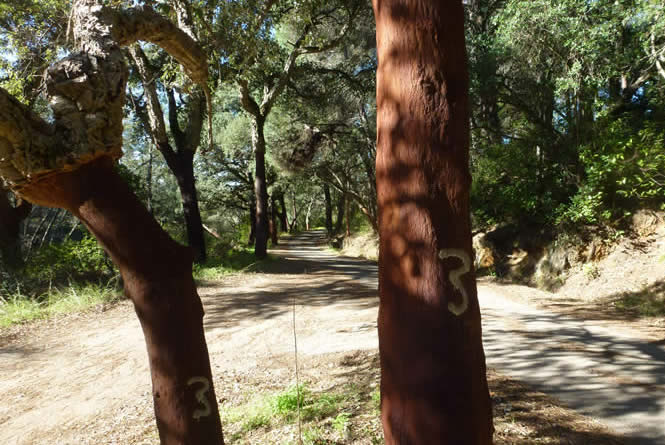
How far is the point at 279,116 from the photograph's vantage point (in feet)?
65.2

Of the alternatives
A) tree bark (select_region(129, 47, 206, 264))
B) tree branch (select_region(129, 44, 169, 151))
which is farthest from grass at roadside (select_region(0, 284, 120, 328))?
tree branch (select_region(129, 44, 169, 151))

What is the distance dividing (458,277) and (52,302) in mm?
10087

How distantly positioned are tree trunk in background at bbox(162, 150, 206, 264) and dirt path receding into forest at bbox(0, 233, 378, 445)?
5.15 meters

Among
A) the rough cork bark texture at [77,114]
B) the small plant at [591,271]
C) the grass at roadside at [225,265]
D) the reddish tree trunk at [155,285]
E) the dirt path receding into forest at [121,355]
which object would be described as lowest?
the dirt path receding into forest at [121,355]

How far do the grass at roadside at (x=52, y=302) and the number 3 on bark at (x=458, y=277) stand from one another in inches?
363

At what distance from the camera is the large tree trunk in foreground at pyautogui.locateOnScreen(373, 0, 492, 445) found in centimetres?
128

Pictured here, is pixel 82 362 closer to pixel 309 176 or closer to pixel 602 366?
pixel 602 366

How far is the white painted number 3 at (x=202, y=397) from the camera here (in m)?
1.98

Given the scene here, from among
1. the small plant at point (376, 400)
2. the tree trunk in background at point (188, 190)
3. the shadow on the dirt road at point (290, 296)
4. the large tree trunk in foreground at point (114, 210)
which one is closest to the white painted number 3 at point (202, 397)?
the large tree trunk in foreground at point (114, 210)

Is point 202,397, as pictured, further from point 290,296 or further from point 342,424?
point 290,296

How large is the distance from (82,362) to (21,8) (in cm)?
753

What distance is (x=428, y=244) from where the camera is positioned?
52.3 inches

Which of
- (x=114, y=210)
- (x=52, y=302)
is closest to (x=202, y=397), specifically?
(x=114, y=210)

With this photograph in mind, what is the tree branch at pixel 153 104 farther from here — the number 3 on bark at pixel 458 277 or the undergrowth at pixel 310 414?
the number 3 on bark at pixel 458 277
